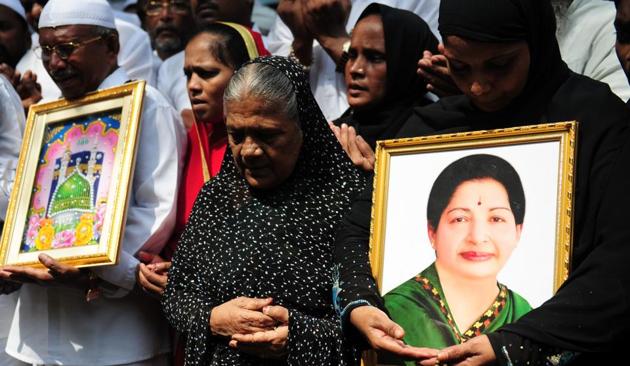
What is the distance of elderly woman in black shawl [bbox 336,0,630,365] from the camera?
2.80 m

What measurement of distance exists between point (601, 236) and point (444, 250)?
49 centimetres

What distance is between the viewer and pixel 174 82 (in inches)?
239

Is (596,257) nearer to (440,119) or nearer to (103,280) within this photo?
(440,119)

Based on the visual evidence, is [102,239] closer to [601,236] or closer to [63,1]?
[63,1]

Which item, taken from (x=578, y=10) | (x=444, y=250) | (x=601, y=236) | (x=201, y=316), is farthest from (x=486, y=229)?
(x=578, y=10)

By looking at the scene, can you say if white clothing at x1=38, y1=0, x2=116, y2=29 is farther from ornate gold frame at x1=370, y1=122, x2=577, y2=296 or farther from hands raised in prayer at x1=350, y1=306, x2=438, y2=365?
hands raised in prayer at x1=350, y1=306, x2=438, y2=365

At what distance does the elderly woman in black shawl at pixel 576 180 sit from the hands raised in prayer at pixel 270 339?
0.24m

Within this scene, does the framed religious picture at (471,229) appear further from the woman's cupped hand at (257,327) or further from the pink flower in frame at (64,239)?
the pink flower in frame at (64,239)

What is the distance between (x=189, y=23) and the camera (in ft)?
22.7

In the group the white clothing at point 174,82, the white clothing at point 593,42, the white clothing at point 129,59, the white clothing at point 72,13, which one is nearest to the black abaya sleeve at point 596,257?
the white clothing at point 593,42

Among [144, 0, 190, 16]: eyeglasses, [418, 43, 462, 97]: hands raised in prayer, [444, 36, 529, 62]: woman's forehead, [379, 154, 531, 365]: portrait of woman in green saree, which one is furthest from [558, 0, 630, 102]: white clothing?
[144, 0, 190, 16]: eyeglasses

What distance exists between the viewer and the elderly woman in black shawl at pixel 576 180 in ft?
9.20

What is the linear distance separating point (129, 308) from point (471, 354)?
236 centimetres

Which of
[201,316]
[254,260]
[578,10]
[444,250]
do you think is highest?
[578,10]
